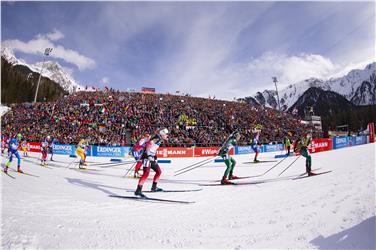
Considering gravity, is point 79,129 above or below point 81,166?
above

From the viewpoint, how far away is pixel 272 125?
1481 inches

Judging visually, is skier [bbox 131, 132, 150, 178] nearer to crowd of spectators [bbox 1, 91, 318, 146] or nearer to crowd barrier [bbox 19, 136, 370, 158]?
crowd barrier [bbox 19, 136, 370, 158]

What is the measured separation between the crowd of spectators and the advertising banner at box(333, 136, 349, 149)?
29.5 feet

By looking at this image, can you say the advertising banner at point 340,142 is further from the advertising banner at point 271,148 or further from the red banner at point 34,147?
the red banner at point 34,147

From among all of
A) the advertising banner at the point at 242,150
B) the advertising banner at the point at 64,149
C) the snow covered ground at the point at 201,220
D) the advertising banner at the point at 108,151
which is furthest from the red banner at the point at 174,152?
the snow covered ground at the point at 201,220

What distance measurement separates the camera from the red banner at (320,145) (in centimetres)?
2192

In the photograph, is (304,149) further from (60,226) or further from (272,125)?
(272,125)

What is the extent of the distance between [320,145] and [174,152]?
1714 centimetres

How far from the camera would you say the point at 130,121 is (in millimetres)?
29766

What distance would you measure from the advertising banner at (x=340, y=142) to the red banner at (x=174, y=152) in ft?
60.5

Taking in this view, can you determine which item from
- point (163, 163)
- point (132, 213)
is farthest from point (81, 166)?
point (132, 213)

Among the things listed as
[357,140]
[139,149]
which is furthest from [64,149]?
[357,140]

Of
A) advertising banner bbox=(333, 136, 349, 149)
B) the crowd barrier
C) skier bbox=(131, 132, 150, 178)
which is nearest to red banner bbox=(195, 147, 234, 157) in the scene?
the crowd barrier

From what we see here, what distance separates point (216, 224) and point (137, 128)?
86.1 ft
